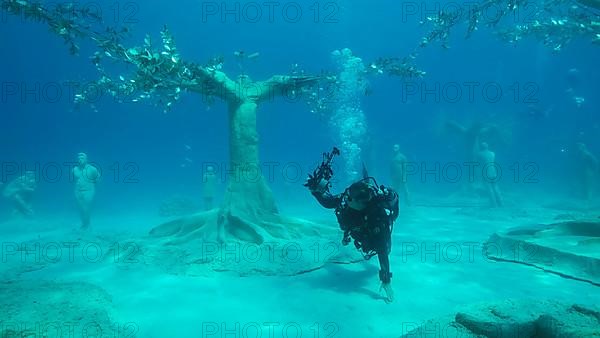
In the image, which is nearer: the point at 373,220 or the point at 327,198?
the point at 373,220

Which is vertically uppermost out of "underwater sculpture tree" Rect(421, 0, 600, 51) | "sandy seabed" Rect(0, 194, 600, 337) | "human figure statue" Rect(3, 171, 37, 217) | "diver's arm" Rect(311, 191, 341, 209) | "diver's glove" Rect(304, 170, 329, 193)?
"underwater sculpture tree" Rect(421, 0, 600, 51)

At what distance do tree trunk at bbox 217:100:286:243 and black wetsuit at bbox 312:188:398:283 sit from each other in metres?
3.44

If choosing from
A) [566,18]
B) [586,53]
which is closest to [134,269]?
[566,18]

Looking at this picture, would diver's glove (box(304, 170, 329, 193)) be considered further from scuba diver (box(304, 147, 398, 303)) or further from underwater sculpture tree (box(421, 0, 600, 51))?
underwater sculpture tree (box(421, 0, 600, 51))

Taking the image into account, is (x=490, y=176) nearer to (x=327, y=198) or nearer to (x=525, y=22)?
(x=525, y=22)

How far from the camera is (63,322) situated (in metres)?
4.95

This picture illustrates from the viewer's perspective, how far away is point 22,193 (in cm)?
2034

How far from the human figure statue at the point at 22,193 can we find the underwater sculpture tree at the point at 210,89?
47.3 ft

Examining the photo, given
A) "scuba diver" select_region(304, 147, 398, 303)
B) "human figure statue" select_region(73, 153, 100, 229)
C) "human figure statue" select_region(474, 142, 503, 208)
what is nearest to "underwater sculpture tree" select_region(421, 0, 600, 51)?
"scuba diver" select_region(304, 147, 398, 303)

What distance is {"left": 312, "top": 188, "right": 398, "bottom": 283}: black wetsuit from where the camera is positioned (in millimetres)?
5941

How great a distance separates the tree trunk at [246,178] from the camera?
31.7ft

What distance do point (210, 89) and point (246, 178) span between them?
97.2 inches

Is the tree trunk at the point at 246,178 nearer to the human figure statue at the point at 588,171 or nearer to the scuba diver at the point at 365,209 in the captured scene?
the scuba diver at the point at 365,209

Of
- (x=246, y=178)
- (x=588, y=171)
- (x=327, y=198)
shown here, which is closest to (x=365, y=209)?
(x=327, y=198)
